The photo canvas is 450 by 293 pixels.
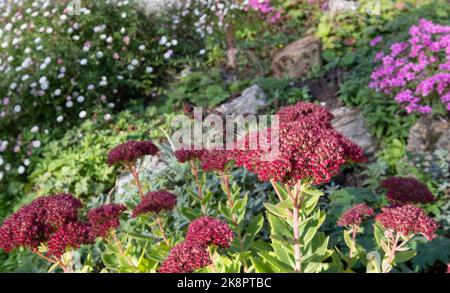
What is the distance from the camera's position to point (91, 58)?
21.5 ft

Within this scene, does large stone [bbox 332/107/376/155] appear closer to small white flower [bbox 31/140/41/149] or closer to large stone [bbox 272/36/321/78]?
large stone [bbox 272/36/321/78]

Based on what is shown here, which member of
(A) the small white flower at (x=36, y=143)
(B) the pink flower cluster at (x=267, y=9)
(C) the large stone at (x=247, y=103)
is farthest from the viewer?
(B) the pink flower cluster at (x=267, y=9)

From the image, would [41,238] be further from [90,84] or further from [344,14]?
[344,14]

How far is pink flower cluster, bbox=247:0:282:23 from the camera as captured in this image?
7738 mm

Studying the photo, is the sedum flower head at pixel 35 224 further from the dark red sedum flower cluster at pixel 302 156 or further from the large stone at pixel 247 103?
the large stone at pixel 247 103

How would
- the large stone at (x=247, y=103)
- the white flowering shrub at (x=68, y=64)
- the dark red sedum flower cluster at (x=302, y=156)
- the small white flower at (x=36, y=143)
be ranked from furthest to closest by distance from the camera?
the white flowering shrub at (x=68, y=64)
the large stone at (x=247, y=103)
the small white flower at (x=36, y=143)
the dark red sedum flower cluster at (x=302, y=156)

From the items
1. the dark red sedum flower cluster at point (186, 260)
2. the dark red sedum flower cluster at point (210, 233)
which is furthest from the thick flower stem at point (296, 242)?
the dark red sedum flower cluster at point (186, 260)

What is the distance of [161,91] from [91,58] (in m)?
1.07

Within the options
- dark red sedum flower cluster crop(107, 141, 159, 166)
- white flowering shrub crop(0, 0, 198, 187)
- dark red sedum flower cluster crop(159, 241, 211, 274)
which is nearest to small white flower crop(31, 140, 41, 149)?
white flowering shrub crop(0, 0, 198, 187)

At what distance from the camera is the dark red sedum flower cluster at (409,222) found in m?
2.12

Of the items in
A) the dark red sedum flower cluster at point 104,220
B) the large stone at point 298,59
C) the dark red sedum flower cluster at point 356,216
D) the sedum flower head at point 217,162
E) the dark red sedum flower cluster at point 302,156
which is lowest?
the large stone at point 298,59

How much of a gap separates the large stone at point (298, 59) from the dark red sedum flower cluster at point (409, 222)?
4.48 m

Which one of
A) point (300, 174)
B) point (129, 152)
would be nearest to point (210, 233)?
point (300, 174)

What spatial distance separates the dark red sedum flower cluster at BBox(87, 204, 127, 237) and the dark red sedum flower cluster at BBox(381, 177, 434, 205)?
1.54 metres
